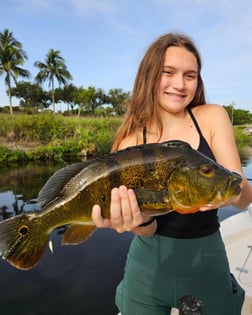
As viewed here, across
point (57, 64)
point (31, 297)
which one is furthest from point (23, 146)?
point (57, 64)

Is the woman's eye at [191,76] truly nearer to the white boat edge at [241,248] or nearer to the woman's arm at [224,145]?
the woman's arm at [224,145]

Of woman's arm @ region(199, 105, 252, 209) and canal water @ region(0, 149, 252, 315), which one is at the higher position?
woman's arm @ region(199, 105, 252, 209)

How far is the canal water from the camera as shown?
6.59m

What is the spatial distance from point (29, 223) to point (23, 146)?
88.4ft

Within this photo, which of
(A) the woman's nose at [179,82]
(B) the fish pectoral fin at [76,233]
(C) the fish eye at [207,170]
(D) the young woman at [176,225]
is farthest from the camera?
(A) the woman's nose at [179,82]

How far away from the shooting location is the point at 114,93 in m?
81.8

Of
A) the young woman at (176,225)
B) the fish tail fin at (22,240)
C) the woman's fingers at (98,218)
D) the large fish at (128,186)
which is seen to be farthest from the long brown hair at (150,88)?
the fish tail fin at (22,240)

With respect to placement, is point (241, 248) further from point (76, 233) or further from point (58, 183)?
point (58, 183)

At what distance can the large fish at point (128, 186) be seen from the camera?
1.73 m

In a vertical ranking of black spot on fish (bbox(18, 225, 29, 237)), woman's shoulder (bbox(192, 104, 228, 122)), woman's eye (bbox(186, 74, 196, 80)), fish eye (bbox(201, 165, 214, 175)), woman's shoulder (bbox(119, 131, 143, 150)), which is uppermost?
woman's eye (bbox(186, 74, 196, 80))

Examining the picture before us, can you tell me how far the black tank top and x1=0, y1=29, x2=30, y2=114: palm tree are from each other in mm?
50288

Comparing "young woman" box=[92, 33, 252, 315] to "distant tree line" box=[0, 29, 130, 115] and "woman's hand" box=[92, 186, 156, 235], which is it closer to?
"woman's hand" box=[92, 186, 156, 235]

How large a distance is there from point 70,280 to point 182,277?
628cm

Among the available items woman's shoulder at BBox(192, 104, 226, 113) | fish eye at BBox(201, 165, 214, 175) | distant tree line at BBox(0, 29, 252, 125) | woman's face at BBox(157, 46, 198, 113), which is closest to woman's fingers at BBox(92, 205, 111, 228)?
fish eye at BBox(201, 165, 214, 175)
